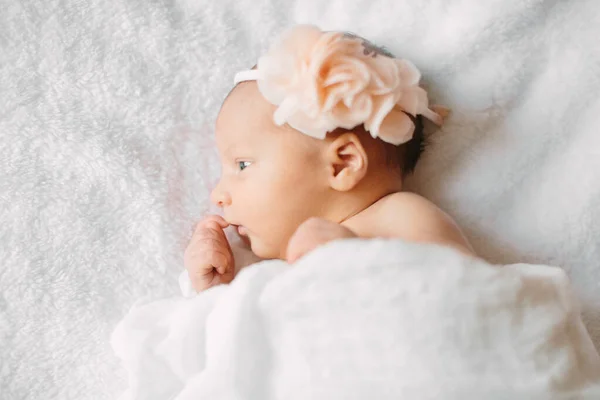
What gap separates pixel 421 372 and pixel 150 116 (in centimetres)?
63

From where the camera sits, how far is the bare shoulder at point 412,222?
1.04 meters

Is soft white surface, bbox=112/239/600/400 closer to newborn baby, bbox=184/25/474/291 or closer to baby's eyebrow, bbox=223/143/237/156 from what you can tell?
newborn baby, bbox=184/25/474/291

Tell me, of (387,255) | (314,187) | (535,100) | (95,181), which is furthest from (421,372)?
(95,181)

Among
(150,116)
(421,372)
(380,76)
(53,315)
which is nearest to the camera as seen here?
(421,372)

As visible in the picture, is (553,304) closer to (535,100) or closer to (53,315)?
(535,100)

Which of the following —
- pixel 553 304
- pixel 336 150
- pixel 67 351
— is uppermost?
pixel 336 150

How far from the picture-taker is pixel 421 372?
87 cm

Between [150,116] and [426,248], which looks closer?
[426,248]

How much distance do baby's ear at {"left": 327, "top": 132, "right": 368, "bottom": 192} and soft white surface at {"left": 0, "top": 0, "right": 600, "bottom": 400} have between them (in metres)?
0.16

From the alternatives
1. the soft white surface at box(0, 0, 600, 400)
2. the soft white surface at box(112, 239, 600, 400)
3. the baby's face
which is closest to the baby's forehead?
the baby's face

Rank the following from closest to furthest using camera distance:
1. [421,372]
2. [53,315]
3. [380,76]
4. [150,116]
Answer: [421,372] → [380,76] → [53,315] → [150,116]

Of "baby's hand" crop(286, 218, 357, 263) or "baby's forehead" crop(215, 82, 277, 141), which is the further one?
"baby's forehead" crop(215, 82, 277, 141)

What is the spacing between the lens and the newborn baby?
1028 mm

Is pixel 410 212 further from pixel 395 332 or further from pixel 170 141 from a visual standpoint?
pixel 170 141
